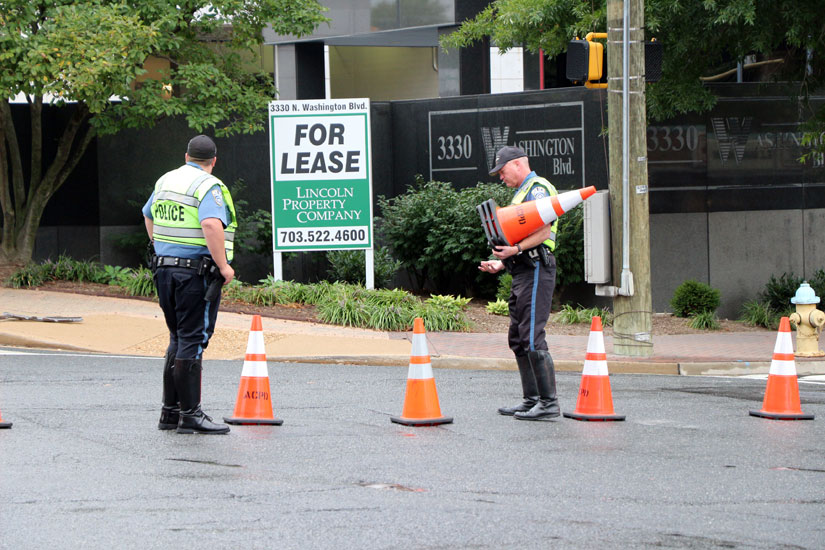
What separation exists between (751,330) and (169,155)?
971 centimetres

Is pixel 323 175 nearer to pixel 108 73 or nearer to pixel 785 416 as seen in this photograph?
pixel 108 73

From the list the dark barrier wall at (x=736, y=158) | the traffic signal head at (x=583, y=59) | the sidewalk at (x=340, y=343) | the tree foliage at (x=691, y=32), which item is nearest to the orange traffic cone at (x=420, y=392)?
the sidewalk at (x=340, y=343)

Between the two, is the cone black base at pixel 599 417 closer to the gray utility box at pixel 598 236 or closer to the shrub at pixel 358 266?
the gray utility box at pixel 598 236

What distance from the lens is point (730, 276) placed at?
18.6 m

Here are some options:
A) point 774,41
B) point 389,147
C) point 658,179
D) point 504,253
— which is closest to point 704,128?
point 658,179

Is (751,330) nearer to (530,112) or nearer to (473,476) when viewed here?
(530,112)

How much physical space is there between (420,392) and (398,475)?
1751mm

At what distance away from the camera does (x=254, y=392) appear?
8336 mm

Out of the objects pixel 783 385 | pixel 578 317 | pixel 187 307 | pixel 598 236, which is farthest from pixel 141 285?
pixel 783 385

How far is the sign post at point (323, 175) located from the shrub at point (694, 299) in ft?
14.7

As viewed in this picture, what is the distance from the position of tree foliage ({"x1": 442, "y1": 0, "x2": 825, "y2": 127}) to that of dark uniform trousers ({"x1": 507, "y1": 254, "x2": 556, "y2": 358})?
5.95 meters

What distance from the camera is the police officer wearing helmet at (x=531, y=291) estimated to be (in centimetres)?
848

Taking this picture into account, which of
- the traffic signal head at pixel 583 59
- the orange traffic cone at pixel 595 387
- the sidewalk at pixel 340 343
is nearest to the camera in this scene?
the orange traffic cone at pixel 595 387

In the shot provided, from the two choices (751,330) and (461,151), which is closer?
(751,330)
